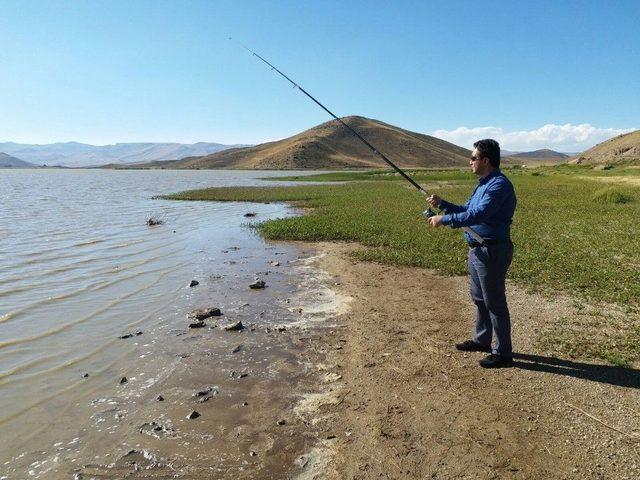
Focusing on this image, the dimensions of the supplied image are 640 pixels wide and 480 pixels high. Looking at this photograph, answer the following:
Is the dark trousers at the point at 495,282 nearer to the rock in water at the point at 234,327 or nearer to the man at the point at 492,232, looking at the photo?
the man at the point at 492,232

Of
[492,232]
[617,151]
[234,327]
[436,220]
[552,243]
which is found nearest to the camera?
[492,232]

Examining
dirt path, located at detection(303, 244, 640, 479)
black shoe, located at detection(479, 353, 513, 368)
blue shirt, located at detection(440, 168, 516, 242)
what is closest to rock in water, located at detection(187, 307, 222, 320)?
dirt path, located at detection(303, 244, 640, 479)

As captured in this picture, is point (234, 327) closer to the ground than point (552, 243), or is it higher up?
closer to the ground

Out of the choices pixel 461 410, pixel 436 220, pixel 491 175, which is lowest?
pixel 461 410

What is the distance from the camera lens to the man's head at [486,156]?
6.80 metres

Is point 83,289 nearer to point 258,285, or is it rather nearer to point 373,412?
point 258,285

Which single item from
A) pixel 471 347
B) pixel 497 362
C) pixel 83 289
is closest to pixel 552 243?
pixel 471 347

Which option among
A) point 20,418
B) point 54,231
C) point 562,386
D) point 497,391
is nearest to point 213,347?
point 20,418

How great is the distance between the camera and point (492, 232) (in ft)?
22.0

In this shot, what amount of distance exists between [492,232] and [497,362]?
6.58ft

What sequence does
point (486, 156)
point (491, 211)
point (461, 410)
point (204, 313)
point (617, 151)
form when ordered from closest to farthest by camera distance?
point (461, 410), point (491, 211), point (486, 156), point (204, 313), point (617, 151)

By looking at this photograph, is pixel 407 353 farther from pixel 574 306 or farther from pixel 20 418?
pixel 20 418

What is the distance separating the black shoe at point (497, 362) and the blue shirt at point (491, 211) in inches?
72.4

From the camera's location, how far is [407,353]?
7.65 meters
